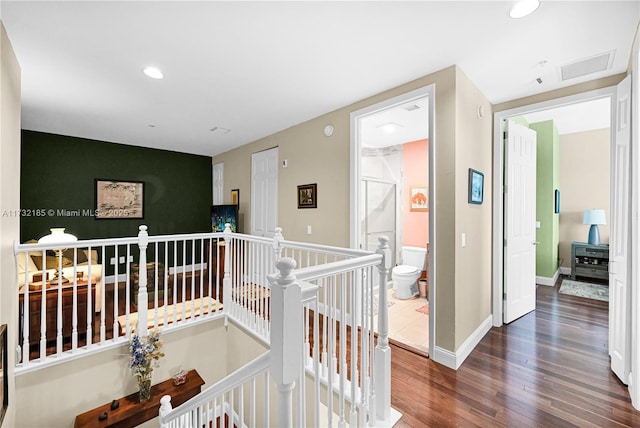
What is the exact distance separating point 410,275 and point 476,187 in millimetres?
1765

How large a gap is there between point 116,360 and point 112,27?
9.00ft

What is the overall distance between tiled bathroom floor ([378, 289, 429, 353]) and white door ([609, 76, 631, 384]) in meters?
1.41

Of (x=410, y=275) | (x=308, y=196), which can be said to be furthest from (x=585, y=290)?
(x=308, y=196)

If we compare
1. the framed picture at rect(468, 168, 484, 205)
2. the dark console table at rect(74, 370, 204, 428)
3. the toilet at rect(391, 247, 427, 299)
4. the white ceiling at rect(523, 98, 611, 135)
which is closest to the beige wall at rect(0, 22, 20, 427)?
the dark console table at rect(74, 370, 204, 428)

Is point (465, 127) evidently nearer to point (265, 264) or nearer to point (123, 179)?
point (265, 264)

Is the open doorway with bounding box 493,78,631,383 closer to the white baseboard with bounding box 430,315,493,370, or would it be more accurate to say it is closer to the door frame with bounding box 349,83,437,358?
the white baseboard with bounding box 430,315,493,370

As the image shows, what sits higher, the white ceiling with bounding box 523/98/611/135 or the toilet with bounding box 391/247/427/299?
the white ceiling with bounding box 523/98/611/135

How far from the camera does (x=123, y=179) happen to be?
5.25 m

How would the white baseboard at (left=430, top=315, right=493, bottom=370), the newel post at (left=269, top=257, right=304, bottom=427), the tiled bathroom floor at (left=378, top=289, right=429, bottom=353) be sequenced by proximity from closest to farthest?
1. the newel post at (left=269, top=257, right=304, bottom=427)
2. the white baseboard at (left=430, top=315, right=493, bottom=370)
3. the tiled bathroom floor at (left=378, top=289, right=429, bottom=353)

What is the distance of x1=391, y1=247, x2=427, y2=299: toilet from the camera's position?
13.7ft

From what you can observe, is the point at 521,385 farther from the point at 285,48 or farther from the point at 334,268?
the point at 285,48

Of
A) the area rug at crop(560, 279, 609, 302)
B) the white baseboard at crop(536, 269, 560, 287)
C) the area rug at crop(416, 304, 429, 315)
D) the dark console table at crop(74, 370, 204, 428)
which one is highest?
the white baseboard at crop(536, 269, 560, 287)

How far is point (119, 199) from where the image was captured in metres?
5.21

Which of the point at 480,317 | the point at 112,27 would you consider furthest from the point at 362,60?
the point at 480,317
